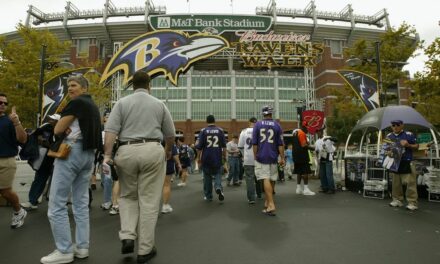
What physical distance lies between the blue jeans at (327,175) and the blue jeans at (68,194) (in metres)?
7.10

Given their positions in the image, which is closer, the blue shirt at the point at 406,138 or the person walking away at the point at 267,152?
the person walking away at the point at 267,152

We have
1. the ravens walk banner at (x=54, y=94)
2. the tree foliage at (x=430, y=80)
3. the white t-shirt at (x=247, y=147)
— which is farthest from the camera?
the tree foliage at (x=430, y=80)

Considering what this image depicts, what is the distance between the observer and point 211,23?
4062 cm

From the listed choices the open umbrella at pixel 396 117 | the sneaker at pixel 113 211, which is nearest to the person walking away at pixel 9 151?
the sneaker at pixel 113 211

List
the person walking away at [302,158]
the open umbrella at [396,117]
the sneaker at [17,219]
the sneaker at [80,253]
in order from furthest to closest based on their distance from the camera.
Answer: the person walking away at [302,158] → the open umbrella at [396,117] → the sneaker at [17,219] → the sneaker at [80,253]

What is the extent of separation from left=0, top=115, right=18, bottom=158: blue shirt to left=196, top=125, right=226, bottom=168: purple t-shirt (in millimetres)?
3636

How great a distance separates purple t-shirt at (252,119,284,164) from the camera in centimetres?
602

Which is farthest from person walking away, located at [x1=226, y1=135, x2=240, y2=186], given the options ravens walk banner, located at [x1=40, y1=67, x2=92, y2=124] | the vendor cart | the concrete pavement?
ravens walk banner, located at [x1=40, y1=67, x2=92, y2=124]

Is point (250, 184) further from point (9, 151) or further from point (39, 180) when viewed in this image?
point (9, 151)

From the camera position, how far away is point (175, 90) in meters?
43.8

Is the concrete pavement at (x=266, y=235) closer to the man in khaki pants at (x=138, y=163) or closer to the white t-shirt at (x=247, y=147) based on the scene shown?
the man in khaki pants at (x=138, y=163)

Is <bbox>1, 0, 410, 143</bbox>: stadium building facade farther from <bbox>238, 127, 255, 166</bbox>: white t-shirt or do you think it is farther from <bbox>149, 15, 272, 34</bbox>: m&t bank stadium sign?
<bbox>238, 127, 255, 166</bbox>: white t-shirt

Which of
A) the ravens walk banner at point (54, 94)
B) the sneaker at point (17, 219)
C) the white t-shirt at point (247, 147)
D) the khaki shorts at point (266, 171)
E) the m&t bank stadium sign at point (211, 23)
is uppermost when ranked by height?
Result: the m&t bank stadium sign at point (211, 23)

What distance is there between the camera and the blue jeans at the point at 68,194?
10.4 ft
